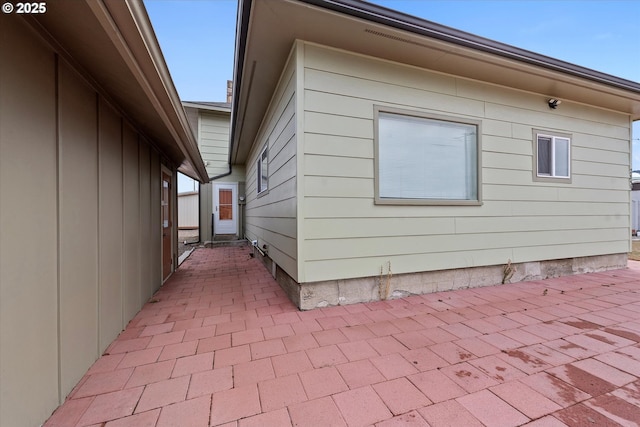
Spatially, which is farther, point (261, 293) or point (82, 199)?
point (261, 293)

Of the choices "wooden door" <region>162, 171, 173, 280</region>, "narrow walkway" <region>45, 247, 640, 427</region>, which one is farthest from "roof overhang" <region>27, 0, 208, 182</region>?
"wooden door" <region>162, 171, 173, 280</region>

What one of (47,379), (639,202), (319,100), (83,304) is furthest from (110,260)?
(639,202)

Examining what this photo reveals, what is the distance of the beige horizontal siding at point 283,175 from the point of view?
2.97 m

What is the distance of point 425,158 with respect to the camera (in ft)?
11.1

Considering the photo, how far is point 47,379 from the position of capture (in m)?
1.37

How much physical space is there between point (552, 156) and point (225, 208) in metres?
8.31

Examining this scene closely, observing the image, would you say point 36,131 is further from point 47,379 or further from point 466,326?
point 466,326

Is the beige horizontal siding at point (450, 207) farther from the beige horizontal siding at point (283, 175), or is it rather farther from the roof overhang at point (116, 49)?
the roof overhang at point (116, 49)

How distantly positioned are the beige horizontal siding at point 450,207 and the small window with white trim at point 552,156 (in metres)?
0.11

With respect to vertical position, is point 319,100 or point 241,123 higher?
point 241,123

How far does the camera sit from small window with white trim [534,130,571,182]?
13.3 ft

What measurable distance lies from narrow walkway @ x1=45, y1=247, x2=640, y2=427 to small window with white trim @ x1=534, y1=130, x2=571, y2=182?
1.91 m

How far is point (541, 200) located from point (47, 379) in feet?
18.5

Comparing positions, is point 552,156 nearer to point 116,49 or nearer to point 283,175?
point 283,175
